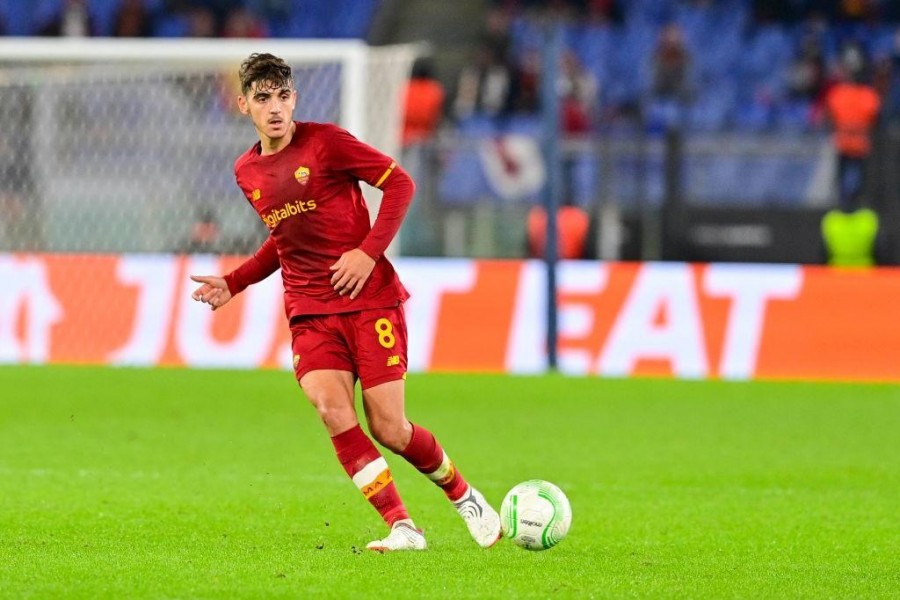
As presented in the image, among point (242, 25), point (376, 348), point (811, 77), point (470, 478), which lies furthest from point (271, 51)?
point (376, 348)

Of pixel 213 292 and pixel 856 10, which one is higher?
pixel 213 292

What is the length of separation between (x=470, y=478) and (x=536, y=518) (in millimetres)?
2609

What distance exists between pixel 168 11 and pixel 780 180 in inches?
396

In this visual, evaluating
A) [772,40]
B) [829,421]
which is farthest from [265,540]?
[772,40]

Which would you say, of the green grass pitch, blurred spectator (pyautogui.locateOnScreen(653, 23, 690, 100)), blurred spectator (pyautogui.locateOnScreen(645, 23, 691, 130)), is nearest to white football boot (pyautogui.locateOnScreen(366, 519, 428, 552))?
the green grass pitch

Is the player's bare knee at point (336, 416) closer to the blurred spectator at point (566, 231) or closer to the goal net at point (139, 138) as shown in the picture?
the goal net at point (139, 138)

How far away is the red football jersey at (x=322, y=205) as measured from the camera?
21.6 ft

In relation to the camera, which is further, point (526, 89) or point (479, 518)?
point (526, 89)

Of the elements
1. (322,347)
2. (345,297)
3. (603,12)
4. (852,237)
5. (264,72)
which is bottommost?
(852,237)

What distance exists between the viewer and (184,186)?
1655 cm

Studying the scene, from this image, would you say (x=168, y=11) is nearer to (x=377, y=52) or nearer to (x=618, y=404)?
(x=377, y=52)

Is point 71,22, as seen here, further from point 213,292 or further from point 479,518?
point 479,518

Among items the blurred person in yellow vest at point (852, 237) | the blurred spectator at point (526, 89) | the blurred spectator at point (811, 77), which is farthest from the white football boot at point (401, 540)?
the blurred spectator at point (811, 77)

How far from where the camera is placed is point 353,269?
6.46 meters
